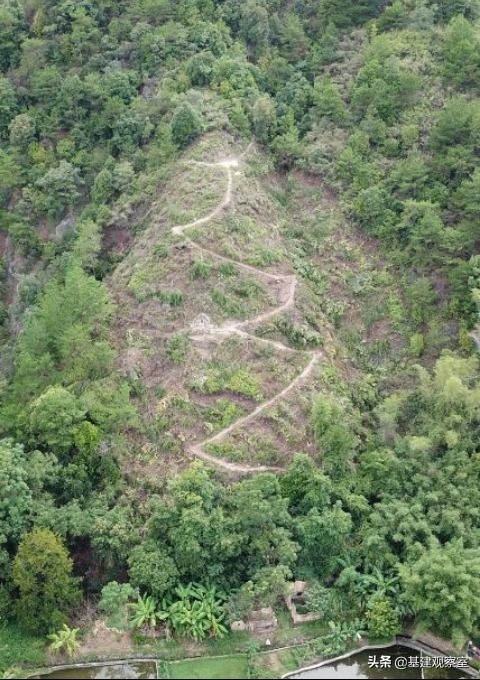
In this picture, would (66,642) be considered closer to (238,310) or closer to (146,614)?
(146,614)

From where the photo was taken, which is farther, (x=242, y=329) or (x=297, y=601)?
(x=242, y=329)

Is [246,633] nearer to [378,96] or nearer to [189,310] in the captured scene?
[189,310]

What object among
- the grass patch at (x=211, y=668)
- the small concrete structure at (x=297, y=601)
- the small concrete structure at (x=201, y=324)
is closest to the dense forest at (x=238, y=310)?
the small concrete structure at (x=297, y=601)

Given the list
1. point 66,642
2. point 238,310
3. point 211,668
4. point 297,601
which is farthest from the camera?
point 238,310

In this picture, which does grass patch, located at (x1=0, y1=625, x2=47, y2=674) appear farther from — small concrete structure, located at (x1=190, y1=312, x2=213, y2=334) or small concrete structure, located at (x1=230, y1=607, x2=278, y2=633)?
small concrete structure, located at (x1=190, y1=312, x2=213, y2=334)

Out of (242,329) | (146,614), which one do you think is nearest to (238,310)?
(242,329)

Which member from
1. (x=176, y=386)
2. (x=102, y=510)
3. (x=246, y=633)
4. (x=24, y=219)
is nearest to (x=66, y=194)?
(x=24, y=219)

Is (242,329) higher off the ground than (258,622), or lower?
higher

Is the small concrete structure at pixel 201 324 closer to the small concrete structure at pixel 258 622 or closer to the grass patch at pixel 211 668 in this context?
the small concrete structure at pixel 258 622
